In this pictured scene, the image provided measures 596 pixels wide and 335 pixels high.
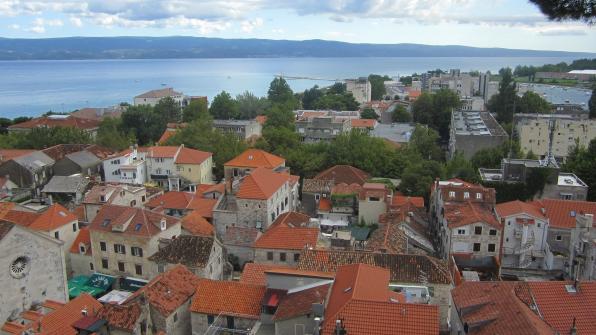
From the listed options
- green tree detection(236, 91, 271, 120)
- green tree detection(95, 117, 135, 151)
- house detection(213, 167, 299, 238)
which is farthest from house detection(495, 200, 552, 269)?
green tree detection(236, 91, 271, 120)

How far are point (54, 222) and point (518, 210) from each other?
26.4m

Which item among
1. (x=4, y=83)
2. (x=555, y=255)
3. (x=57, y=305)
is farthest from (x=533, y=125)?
(x=4, y=83)

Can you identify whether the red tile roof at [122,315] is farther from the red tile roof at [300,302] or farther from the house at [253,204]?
the house at [253,204]

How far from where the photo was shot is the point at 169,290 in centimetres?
2059

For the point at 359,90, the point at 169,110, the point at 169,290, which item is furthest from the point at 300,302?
the point at 359,90

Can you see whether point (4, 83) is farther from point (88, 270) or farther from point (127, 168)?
point (88, 270)

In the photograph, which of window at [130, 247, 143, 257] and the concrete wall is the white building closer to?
window at [130, 247, 143, 257]

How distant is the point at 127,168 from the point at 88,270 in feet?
49.4

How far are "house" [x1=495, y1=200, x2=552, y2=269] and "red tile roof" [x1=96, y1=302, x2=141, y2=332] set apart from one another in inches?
783

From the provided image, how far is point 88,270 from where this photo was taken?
28375mm

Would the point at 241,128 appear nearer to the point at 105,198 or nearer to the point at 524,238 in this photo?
the point at 105,198

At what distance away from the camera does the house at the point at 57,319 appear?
18828mm

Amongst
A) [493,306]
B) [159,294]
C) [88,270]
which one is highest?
[493,306]

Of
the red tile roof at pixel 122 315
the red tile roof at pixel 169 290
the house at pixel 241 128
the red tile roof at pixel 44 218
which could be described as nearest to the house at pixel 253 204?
the red tile roof at pixel 44 218
